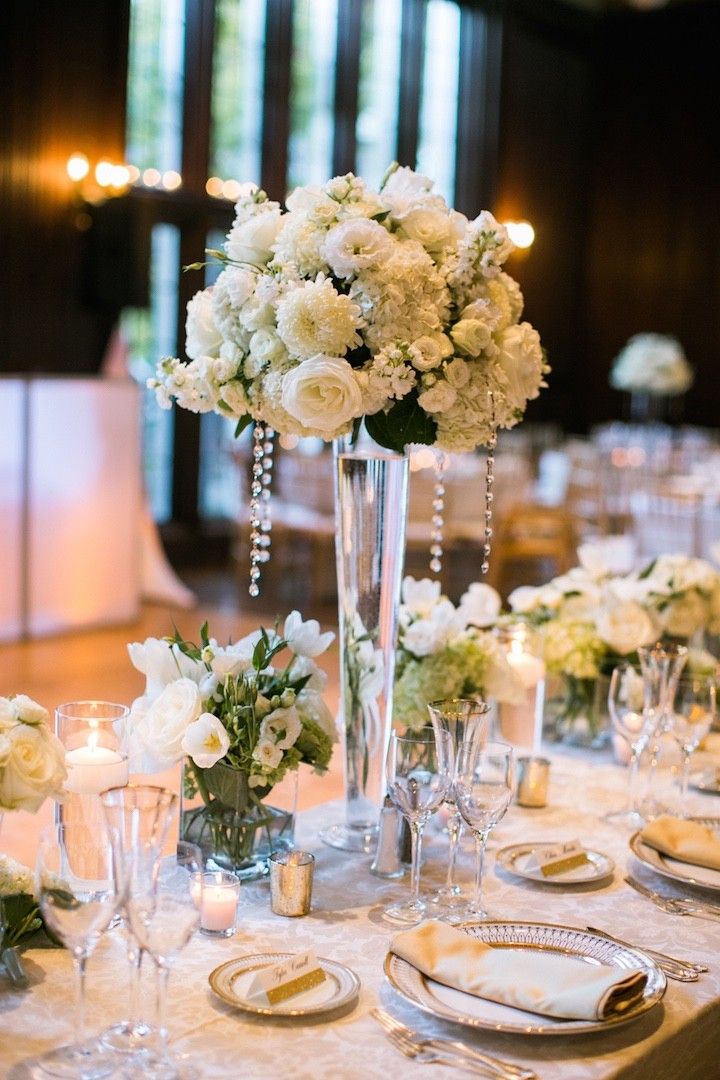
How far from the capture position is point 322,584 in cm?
852

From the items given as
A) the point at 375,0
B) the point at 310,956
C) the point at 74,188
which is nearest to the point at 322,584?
the point at 74,188

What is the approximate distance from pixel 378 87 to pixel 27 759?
34.1 ft

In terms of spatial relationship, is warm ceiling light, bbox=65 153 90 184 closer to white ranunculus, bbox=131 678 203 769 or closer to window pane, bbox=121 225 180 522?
window pane, bbox=121 225 180 522

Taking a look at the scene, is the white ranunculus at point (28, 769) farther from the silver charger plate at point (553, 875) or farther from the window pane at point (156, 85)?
the window pane at point (156, 85)

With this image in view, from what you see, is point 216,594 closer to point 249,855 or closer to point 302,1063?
point 249,855

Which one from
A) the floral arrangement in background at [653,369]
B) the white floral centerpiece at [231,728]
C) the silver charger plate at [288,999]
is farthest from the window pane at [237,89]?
the silver charger plate at [288,999]

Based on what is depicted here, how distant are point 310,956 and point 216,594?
688cm


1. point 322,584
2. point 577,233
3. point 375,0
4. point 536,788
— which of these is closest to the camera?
point 536,788

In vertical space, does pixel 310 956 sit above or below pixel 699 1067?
above

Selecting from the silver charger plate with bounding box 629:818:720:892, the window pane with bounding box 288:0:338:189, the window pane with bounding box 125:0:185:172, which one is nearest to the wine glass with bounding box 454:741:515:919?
the silver charger plate with bounding box 629:818:720:892

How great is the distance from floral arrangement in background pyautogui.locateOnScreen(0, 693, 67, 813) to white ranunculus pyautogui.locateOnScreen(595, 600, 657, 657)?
1440 mm

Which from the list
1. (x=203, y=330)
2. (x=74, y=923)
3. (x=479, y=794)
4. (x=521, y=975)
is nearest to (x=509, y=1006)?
(x=521, y=975)

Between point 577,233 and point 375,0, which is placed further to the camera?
point 577,233

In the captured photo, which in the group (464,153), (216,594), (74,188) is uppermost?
(464,153)
